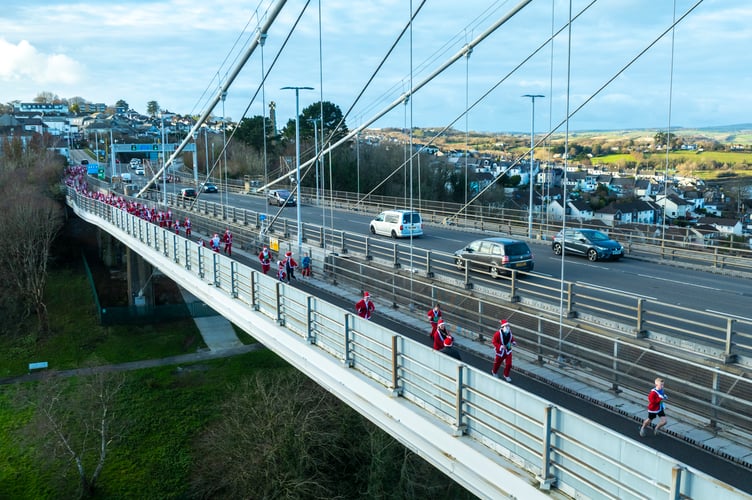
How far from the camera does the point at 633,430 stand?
887 cm

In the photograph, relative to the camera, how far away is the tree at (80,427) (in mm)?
26750

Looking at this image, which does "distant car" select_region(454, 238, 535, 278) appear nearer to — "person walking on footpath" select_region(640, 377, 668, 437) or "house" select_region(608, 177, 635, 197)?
"person walking on footpath" select_region(640, 377, 668, 437)

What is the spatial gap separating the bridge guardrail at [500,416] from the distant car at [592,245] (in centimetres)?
1362

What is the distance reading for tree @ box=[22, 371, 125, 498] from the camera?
26750mm

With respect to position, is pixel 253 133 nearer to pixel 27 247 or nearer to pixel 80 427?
pixel 27 247

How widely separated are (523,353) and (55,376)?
30908mm

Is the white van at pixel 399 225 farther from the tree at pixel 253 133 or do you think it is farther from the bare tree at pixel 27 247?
the tree at pixel 253 133

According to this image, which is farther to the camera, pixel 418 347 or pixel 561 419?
pixel 418 347

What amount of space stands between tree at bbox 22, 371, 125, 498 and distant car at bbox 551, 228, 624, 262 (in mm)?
19795

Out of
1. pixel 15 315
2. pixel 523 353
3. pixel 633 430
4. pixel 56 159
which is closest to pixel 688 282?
pixel 523 353

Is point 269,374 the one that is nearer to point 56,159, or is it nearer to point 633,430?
point 633,430

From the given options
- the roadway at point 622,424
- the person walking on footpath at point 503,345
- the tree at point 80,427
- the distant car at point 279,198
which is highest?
the distant car at point 279,198

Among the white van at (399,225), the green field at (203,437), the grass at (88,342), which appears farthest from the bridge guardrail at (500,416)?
the grass at (88,342)

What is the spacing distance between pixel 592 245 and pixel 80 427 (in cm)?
2310
